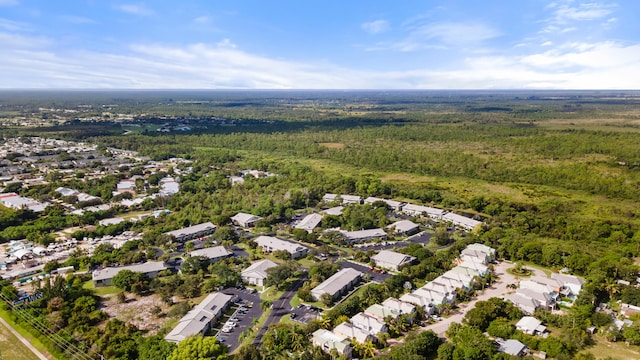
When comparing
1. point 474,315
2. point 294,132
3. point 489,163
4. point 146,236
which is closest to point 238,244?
point 146,236

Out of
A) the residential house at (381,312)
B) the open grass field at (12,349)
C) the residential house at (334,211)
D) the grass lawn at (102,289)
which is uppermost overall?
the residential house at (334,211)

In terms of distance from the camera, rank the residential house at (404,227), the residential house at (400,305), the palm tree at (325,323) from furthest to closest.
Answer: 1. the residential house at (404,227)
2. the residential house at (400,305)
3. the palm tree at (325,323)

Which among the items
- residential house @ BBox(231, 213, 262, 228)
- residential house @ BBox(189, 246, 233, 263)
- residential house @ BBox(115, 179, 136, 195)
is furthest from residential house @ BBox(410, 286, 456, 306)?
residential house @ BBox(115, 179, 136, 195)

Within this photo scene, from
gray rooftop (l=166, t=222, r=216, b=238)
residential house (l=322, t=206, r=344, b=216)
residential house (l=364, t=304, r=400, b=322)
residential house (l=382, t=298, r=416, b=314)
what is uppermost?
residential house (l=322, t=206, r=344, b=216)

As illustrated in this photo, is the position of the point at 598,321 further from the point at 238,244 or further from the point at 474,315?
the point at 238,244

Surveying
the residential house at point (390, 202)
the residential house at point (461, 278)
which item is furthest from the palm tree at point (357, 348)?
the residential house at point (390, 202)

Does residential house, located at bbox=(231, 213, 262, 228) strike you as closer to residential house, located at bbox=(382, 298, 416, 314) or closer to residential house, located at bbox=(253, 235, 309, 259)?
residential house, located at bbox=(253, 235, 309, 259)

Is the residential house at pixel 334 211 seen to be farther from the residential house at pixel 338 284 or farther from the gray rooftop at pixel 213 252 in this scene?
the residential house at pixel 338 284
